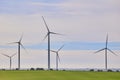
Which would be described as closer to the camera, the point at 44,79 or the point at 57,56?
the point at 44,79

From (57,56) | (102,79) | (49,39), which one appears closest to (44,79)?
(102,79)

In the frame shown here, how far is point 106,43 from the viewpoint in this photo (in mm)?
142000

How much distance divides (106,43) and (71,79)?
6089 cm

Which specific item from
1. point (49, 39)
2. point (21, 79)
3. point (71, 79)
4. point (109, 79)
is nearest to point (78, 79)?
point (71, 79)

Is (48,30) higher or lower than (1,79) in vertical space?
higher

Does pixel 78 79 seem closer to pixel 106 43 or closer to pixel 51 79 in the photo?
pixel 51 79

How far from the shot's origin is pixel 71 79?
83250 millimetres

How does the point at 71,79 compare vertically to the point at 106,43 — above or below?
below

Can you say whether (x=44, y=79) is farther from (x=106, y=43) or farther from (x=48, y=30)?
(x=106, y=43)

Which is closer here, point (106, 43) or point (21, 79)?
point (21, 79)

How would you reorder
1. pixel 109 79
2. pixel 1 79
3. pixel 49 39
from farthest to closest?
pixel 49 39
pixel 109 79
pixel 1 79

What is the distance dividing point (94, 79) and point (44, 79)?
10835 mm

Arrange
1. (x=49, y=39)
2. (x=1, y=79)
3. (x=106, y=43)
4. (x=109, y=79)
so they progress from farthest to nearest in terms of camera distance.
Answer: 1. (x=106, y=43)
2. (x=49, y=39)
3. (x=109, y=79)
4. (x=1, y=79)

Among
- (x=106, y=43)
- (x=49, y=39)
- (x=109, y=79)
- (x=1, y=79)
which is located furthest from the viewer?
(x=106, y=43)
